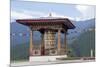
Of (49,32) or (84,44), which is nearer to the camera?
(49,32)

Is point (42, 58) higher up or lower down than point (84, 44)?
lower down

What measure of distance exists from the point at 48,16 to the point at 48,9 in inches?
3.6

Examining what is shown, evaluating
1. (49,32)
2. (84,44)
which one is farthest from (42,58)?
(84,44)

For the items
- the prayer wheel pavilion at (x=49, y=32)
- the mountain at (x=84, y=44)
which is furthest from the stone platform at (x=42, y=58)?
the mountain at (x=84, y=44)

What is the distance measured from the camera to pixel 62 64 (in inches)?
128

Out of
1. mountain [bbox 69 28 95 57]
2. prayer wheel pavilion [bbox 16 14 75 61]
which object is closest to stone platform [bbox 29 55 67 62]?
prayer wheel pavilion [bbox 16 14 75 61]

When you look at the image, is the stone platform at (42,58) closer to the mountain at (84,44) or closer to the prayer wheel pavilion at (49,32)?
the prayer wheel pavilion at (49,32)

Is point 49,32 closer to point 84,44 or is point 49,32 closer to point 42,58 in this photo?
point 42,58

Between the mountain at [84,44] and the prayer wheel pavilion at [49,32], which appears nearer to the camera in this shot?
the prayer wheel pavilion at [49,32]

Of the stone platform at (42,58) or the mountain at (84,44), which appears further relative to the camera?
the mountain at (84,44)

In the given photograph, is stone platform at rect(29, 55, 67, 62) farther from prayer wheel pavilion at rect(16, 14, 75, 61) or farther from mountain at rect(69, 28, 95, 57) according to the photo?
mountain at rect(69, 28, 95, 57)

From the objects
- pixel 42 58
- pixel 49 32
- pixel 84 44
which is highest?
pixel 49 32

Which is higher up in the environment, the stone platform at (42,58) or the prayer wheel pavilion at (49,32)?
the prayer wheel pavilion at (49,32)
